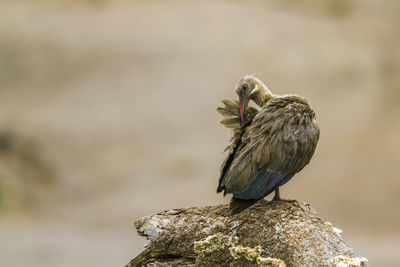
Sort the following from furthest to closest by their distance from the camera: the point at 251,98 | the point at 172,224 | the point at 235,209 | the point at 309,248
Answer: the point at 251,98 → the point at 172,224 → the point at 235,209 → the point at 309,248

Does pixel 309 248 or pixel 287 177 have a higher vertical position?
pixel 287 177

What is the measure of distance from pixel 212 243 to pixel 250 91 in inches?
96.6

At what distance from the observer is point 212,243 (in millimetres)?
7137

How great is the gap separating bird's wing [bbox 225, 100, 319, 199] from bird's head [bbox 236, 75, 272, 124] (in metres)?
0.55

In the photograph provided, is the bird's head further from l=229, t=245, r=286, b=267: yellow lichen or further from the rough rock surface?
l=229, t=245, r=286, b=267: yellow lichen

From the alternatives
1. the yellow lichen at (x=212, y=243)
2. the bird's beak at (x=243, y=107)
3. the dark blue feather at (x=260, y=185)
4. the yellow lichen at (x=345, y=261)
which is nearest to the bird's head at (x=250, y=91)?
the bird's beak at (x=243, y=107)

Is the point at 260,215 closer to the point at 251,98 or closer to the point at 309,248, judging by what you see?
the point at 309,248

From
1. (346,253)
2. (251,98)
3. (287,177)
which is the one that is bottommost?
(346,253)

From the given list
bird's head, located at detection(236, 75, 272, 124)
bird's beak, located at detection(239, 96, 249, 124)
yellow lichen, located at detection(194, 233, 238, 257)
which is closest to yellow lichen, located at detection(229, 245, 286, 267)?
yellow lichen, located at detection(194, 233, 238, 257)

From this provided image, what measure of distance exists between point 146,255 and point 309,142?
2.57m

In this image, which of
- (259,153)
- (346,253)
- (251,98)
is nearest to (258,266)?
(346,253)

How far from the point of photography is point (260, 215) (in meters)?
7.30

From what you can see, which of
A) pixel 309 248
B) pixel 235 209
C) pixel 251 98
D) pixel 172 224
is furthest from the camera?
pixel 251 98

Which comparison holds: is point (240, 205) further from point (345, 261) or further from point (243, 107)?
point (243, 107)
